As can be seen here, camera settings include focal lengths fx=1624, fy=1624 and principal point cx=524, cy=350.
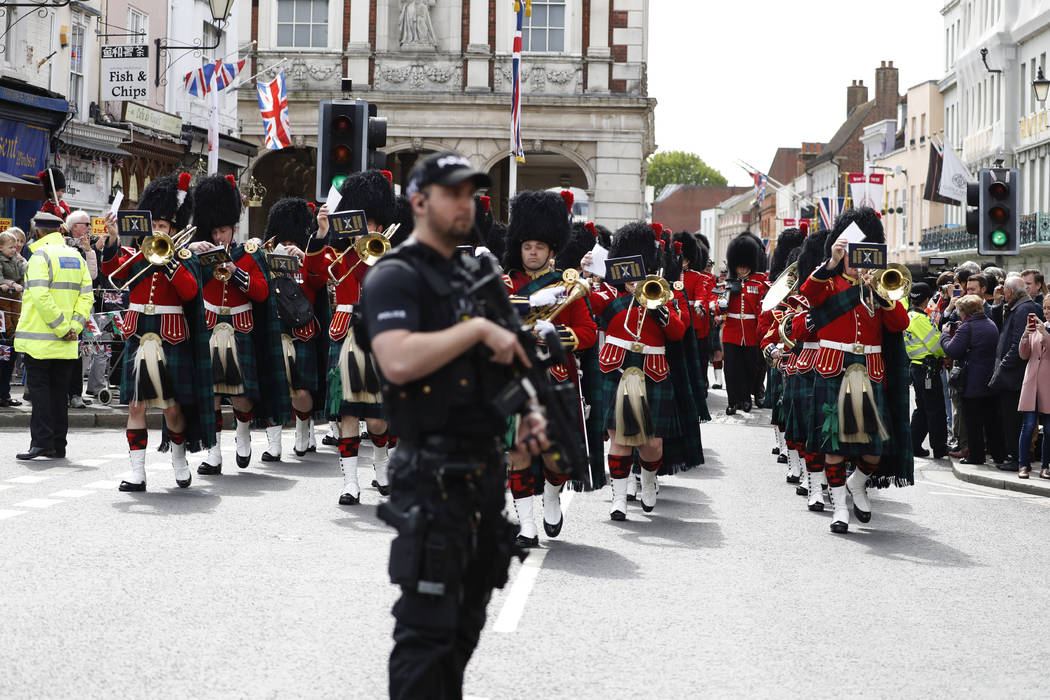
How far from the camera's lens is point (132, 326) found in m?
10.8

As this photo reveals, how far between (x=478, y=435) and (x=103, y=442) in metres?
10.3

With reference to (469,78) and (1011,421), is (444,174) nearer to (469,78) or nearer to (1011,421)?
(1011,421)

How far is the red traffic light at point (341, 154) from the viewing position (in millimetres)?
14422

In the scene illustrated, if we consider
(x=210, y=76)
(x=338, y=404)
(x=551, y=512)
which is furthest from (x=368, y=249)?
(x=210, y=76)

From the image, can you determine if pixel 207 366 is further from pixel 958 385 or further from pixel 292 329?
pixel 958 385

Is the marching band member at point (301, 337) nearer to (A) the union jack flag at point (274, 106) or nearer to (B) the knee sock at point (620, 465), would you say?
(B) the knee sock at point (620, 465)

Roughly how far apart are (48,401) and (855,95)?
302 feet

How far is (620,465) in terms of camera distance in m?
10.3

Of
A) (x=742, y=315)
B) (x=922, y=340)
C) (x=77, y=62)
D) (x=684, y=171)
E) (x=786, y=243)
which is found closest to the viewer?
(x=786, y=243)

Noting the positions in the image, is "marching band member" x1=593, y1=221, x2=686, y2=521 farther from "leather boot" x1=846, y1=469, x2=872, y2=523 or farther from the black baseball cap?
the black baseball cap

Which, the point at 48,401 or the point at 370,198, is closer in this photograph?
the point at 370,198

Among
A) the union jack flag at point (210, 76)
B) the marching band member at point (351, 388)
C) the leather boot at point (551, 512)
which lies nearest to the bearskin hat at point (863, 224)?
the leather boot at point (551, 512)

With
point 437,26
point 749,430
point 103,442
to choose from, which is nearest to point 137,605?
point 103,442

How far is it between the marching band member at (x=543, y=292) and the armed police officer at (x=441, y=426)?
4.02 metres
